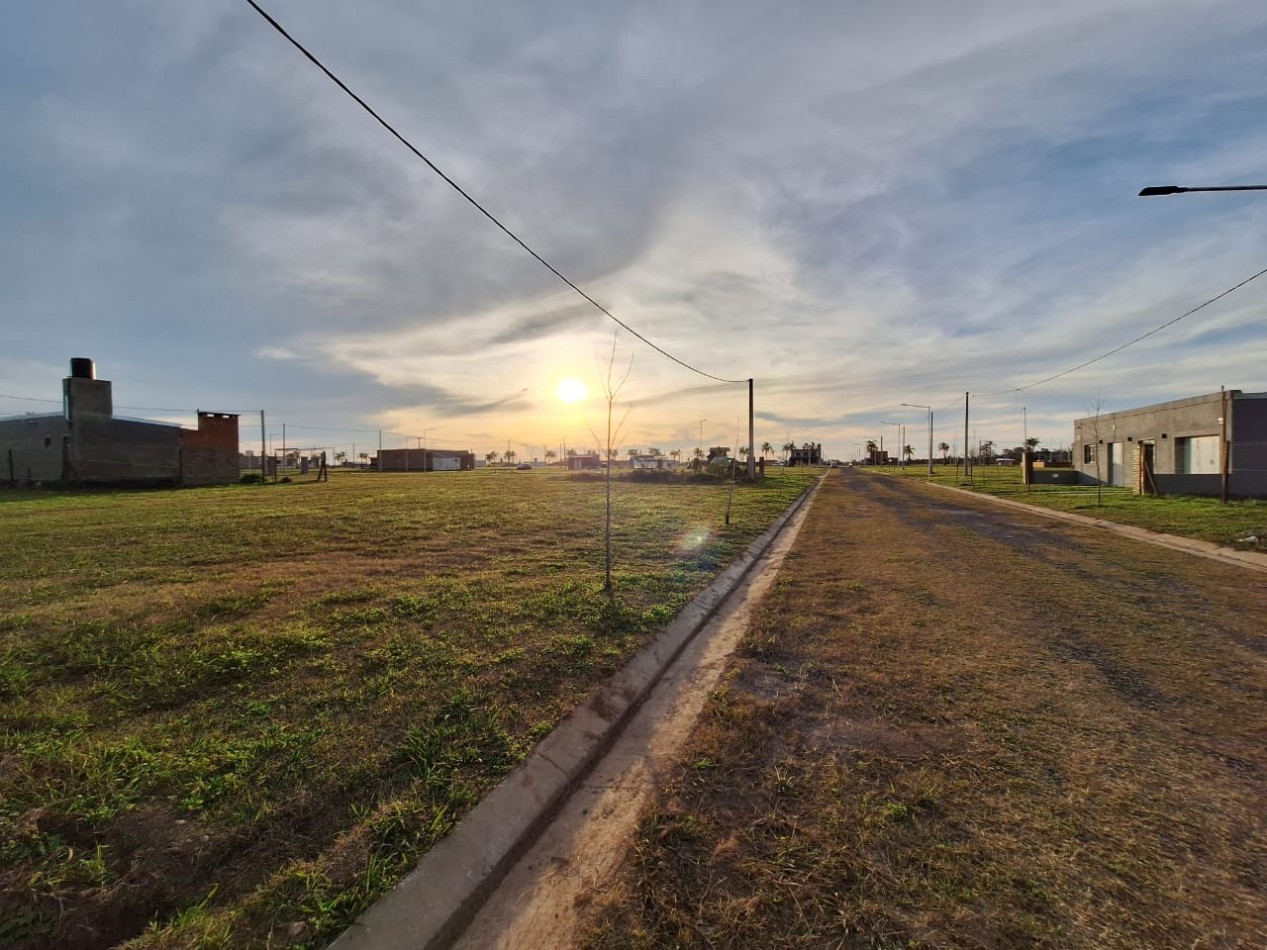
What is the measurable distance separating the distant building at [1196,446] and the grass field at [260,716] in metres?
24.0

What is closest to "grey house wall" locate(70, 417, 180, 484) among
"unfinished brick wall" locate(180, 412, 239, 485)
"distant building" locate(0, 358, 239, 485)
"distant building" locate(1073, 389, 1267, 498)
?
"distant building" locate(0, 358, 239, 485)

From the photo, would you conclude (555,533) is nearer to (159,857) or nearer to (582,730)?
(582,730)

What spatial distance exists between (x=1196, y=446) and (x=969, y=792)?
30.9 m

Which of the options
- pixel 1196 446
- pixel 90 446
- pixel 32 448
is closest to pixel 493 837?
pixel 1196 446

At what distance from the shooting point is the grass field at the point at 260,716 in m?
2.18

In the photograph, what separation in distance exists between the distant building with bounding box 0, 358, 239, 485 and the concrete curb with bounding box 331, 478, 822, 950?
36.5m

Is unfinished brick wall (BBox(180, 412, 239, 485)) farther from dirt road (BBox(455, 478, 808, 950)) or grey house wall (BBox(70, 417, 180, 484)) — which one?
dirt road (BBox(455, 478, 808, 950))

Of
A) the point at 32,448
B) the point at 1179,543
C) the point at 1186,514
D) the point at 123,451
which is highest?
the point at 32,448

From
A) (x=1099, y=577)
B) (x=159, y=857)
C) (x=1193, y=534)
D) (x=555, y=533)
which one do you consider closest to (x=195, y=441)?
(x=555, y=533)

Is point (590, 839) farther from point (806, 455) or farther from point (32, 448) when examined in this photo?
point (806, 455)

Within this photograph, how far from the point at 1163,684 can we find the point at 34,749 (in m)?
7.77

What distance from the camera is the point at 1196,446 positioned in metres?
23.2

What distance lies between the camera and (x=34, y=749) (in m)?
3.09

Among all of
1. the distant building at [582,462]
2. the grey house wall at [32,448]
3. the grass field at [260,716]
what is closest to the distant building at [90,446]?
the grey house wall at [32,448]
